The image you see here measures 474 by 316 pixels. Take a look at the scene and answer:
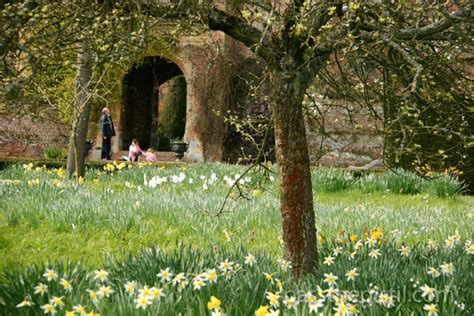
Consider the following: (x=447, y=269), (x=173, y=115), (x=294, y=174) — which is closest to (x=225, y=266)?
(x=294, y=174)

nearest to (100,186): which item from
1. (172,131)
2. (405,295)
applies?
(405,295)

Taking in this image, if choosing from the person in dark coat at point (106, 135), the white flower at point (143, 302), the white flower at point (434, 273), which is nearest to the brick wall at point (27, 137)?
the person in dark coat at point (106, 135)

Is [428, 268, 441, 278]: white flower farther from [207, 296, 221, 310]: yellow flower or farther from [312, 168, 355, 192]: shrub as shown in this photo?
→ [312, 168, 355, 192]: shrub

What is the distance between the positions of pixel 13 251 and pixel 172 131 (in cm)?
2218

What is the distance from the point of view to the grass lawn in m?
2.71

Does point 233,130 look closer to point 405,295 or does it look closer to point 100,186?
point 100,186

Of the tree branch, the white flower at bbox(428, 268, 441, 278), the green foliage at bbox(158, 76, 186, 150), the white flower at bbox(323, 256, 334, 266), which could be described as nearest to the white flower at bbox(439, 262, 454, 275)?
the white flower at bbox(428, 268, 441, 278)

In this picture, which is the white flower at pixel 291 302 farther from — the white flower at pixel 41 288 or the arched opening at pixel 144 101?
the arched opening at pixel 144 101

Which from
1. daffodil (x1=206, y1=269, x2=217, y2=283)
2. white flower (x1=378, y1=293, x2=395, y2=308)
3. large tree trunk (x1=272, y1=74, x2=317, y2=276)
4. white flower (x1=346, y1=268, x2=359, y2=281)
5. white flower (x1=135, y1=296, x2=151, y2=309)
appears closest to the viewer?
white flower (x1=135, y1=296, x2=151, y2=309)

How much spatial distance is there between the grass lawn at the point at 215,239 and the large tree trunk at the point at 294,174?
0.39 ft

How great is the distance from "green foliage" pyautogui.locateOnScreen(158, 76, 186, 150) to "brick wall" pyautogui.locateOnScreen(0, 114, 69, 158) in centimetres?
682

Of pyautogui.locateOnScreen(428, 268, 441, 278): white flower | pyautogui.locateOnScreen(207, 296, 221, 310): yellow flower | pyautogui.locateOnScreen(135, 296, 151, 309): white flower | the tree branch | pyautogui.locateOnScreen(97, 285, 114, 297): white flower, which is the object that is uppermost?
the tree branch

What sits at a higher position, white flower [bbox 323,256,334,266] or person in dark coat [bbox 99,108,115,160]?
person in dark coat [bbox 99,108,115,160]

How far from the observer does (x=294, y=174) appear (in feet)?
10.4
